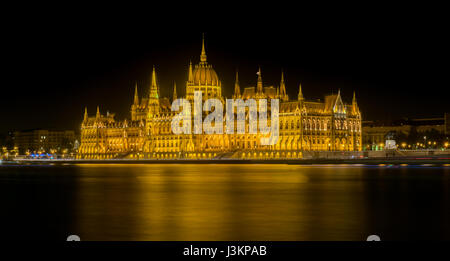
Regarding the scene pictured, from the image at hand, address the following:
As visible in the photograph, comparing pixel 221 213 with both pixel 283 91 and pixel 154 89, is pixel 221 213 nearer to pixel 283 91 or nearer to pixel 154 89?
pixel 283 91

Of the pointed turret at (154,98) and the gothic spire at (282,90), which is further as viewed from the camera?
the pointed turret at (154,98)

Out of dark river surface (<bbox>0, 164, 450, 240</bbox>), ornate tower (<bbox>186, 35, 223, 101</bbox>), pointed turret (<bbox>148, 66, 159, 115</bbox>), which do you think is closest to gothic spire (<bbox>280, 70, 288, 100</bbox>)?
ornate tower (<bbox>186, 35, 223, 101</bbox>)

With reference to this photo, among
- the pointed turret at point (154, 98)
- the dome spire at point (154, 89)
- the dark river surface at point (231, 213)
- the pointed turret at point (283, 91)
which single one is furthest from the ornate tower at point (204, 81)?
the dark river surface at point (231, 213)

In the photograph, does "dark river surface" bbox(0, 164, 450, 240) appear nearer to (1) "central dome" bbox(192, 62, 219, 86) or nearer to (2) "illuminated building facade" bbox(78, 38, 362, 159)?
(2) "illuminated building facade" bbox(78, 38, 362, 159)

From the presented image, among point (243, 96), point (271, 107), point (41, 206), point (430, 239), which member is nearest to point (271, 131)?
point (271, 107)

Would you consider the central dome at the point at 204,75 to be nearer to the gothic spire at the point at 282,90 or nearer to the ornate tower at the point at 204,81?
the ornate tower at the point at 204,81

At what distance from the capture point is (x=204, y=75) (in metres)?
141

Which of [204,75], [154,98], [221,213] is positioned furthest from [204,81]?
[221,213]

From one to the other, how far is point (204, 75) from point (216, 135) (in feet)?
50.6

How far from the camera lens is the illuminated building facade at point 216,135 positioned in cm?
12119

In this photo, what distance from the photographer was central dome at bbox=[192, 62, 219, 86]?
14038 cm

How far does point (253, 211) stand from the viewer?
88.6ft
